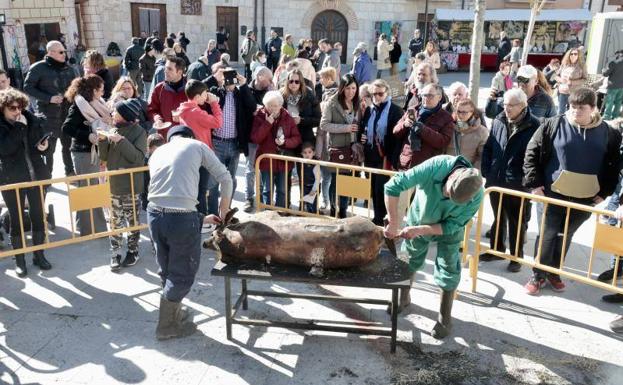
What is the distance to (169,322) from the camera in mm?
4566

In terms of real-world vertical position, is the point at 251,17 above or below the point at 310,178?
above

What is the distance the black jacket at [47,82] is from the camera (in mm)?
7863

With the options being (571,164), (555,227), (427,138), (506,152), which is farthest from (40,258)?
(571,164)

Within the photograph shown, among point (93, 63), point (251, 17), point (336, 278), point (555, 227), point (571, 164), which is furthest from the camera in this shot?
point (251, 17)

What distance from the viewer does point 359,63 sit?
45.6ft

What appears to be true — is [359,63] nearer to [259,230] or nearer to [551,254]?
[551,254]

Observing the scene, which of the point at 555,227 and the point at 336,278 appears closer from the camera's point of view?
the point at 336,278

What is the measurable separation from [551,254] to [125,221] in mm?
4420

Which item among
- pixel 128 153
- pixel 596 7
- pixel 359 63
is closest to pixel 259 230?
pixel 128 153

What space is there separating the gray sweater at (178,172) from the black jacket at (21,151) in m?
2.03

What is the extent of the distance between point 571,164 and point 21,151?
17.5 ft

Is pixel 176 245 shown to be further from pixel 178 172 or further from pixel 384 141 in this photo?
pixel 384 141

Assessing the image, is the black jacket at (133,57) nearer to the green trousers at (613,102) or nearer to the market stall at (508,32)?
the green trousers at (613,102)

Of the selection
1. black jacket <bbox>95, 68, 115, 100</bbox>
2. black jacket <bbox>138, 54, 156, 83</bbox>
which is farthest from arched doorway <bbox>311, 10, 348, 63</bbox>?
black jacket <bbox>95, 68, 115, 100</bbox>
